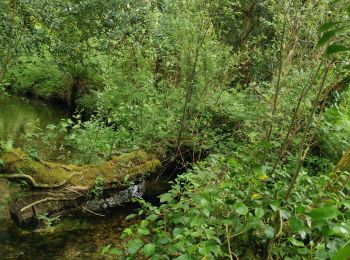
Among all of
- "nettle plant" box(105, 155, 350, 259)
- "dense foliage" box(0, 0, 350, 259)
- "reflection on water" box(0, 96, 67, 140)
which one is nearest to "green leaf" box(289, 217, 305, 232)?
"nettle plant" box(105, 155, 350, 259)

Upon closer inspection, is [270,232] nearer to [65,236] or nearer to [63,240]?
[63,240]

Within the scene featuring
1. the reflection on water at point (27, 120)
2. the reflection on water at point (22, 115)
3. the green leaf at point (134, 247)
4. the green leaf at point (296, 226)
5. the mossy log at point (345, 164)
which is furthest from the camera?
the reflection on water at point (22, 115)

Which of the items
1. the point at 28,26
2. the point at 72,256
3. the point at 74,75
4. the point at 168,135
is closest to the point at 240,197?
the point at 72,256

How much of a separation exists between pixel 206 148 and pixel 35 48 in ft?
12.6

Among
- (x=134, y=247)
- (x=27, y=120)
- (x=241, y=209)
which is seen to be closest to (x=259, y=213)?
(x=241, y=209)

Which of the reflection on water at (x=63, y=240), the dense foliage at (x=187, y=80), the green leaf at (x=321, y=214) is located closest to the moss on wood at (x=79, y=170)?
the dense foliage at (x=187, y=80)

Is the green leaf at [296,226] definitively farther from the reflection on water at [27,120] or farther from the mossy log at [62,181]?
the reflection on water at [27,120]

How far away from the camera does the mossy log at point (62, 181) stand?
5480mm

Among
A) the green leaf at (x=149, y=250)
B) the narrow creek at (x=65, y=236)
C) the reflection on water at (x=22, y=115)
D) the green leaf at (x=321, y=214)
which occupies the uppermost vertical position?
the green leaf at (x=321, y=214)

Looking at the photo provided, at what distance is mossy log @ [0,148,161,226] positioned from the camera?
5.48 m

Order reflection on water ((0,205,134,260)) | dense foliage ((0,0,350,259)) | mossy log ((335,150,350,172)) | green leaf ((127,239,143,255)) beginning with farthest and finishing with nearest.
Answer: dense foliage ((0,0,350,259))
reflection on water ((0,205,134,260))
mossy log ((335,150,350,172))
green leaf ((127,239,143,255))

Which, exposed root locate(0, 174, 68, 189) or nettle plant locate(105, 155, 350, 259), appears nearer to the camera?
nettle plant locate(105, 155, 350, 259)

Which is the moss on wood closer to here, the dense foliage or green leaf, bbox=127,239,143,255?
the dense foliage

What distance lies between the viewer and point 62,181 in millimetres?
5863
